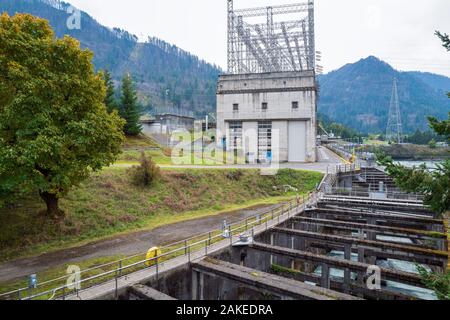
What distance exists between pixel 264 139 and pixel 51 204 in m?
35.1

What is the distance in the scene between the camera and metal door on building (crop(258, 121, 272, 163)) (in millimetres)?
48594

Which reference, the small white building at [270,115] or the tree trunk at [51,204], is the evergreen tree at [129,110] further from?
the tree trunk at [51,204]

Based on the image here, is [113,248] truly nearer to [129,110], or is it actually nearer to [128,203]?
A: [128,203]

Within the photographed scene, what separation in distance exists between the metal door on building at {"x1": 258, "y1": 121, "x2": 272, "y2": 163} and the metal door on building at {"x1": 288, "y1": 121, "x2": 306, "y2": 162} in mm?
3213

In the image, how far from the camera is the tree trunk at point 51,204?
18.8 metres

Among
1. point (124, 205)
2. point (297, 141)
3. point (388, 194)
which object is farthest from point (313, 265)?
point (297, 141)

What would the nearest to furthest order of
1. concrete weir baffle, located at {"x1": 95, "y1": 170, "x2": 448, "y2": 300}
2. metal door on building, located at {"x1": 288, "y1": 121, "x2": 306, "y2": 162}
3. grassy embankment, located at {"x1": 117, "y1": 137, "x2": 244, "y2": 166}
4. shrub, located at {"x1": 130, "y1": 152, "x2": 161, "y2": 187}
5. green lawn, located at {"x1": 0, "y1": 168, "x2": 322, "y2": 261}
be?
concrete weir baffle, located at {"x1": 95, "y1": 170, "x2": 448, "y2": 300}, green lawn, located at {"x1": 0, "y1": 168, "x2": 322, "y2": 261}, shrub, located at {"x1": 130, "y1": 152, "x2": 161, "y2": 187}, grassy embankment, located at {"x1": 117, "y1": 137, "x2": 244, "y2": 166}, metal door on building, located at {"x1": 288, "y1": 121, "x2": 306, "y2": 162}

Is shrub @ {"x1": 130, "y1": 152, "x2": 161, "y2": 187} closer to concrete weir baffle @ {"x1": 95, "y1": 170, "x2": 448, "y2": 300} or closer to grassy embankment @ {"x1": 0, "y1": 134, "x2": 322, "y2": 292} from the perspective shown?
grassy embankment @ {"x1": 0, "y1": 134, "x2": 322, "y2": 292}

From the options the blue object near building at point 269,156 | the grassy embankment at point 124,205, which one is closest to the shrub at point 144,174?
the grassy embankment at point 124,205

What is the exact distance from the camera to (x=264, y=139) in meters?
49.0

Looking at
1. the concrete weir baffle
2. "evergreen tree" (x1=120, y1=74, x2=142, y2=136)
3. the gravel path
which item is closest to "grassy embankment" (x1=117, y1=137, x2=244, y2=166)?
"evergreen tree" (x1=120, y1=74, x2=142, y2=136)

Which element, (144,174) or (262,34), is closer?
(144,174)

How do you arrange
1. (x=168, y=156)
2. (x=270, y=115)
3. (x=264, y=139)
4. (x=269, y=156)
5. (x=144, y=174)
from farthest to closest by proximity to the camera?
1. (x=264, y=139)
2. (x=269, y=156)
3. (x=270, y=115)
4. (x=168, y=156)
5. (x=144, y=174)
